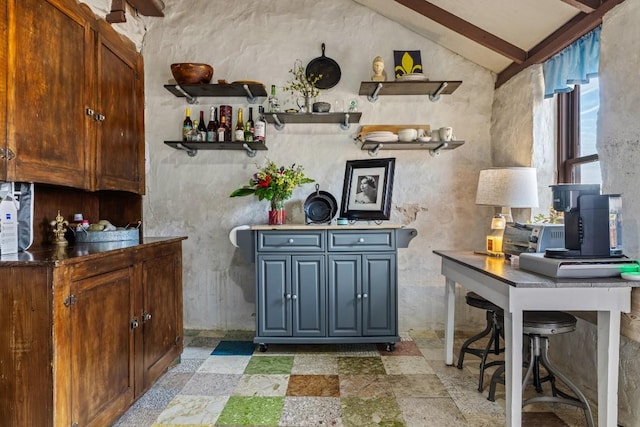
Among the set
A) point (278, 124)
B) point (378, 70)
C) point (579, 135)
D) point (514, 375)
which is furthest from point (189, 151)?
point (579, 135)

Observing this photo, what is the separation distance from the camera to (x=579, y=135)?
2.74 metres

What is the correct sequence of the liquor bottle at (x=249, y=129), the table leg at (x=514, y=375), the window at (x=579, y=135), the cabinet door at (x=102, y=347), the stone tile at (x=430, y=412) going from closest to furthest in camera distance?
1. the cabinet door at (x=102, y=347)
2. the table leg at (x=514, y=375)
3. the stone tile at (x=430, y=412)
4. the window at (x=579, y=135)
5. the liquor bottle at (x=249, y=129)

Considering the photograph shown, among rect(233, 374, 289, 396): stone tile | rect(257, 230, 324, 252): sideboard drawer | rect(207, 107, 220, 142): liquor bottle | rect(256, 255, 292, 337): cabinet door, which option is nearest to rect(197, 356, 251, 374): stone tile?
rect(233, 374, 289, 396): stone tile

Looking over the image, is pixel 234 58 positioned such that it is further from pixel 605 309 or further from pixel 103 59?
pixel 605 309

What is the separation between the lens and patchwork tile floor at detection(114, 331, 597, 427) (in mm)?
2084

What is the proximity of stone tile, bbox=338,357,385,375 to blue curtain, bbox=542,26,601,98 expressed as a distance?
7.86 ft

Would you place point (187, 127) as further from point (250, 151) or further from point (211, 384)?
point (211, 384)

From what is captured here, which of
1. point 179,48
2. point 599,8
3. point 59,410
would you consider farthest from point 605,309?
point 179,48

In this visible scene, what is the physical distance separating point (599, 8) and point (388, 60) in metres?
1.69

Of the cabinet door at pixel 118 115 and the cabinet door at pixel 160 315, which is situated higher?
the cabinet door at pixel 118 115

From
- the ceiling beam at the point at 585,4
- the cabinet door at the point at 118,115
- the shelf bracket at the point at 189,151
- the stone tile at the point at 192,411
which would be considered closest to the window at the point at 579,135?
the ceiling beam at the point at 585,4

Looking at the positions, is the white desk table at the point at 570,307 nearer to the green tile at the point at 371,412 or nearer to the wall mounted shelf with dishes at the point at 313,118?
the green tile at the point at 371,412

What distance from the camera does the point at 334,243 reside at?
3008mm

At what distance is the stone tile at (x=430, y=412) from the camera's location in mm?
2039
